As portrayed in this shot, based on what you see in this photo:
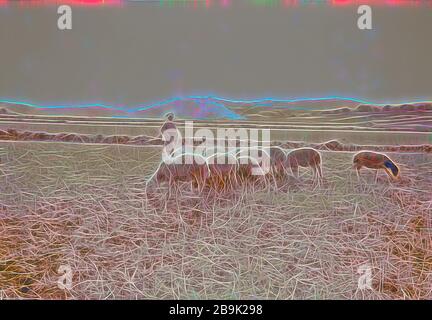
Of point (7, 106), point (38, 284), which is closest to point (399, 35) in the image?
point (7, 106)

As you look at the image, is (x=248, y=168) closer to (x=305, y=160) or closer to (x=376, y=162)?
(x=305, y=160)

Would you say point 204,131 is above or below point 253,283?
above

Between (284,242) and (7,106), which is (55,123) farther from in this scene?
(284,242)

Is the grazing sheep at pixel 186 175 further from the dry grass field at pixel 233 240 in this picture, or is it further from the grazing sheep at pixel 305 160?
the grazing sheep at pixel 305 160

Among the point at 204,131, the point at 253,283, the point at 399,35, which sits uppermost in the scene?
the point at 399,35

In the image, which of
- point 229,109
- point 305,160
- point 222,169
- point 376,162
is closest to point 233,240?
point 222,169

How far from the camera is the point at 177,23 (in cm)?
158

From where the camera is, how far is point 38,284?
1.51 metres

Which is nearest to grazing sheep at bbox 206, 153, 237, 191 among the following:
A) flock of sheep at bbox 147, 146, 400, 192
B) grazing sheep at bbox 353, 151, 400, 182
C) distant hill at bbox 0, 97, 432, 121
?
flock of sheep at bbox 147, 146, 400, 192

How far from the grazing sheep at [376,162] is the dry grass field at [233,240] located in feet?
0.12

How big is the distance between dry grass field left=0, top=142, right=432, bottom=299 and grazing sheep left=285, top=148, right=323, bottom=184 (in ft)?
0.12

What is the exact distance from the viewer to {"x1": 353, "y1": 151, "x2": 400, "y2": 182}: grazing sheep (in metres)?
1.53

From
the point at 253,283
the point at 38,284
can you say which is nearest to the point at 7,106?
the point at 38,284

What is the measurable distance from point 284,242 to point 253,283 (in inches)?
8.6
